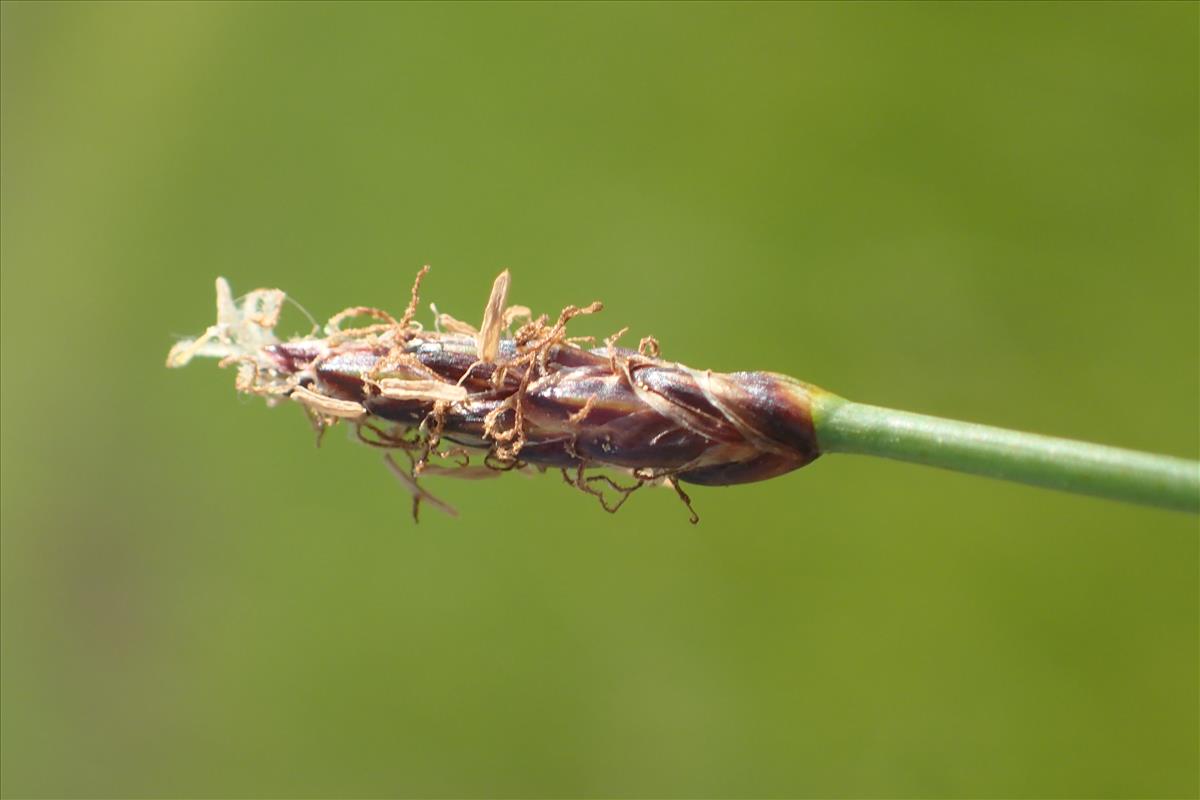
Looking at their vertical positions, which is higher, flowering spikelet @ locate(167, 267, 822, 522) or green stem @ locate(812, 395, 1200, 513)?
flowering spikelet @ locate(167, 267, 822, 522)

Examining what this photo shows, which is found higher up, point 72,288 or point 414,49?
point 414,49

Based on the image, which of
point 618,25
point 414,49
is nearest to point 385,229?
point 414,49

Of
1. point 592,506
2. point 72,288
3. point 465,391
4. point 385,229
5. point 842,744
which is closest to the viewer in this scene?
point 465,391

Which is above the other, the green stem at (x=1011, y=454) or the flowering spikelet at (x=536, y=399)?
the flowering spikelet at (x=536, y=399)

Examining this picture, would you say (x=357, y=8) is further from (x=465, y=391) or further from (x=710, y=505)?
(x=465, y=391)

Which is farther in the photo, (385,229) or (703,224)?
(385,229)
